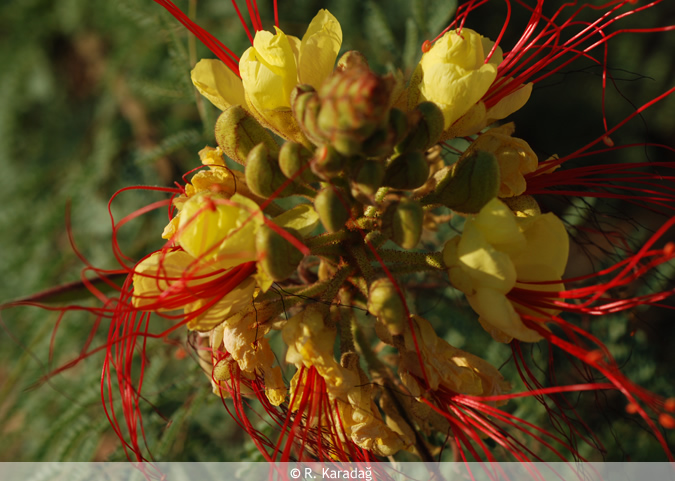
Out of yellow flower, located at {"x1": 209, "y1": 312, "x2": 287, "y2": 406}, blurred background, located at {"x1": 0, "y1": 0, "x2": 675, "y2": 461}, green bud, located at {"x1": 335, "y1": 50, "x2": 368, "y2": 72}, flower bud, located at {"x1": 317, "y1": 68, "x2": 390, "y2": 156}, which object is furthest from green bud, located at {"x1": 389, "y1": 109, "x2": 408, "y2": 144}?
blurred background, located at {"x1": 0, "y1": 0, "x2": 675, "y2": 461}

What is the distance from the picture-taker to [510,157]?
145 cm

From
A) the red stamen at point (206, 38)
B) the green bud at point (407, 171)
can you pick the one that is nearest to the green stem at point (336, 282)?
the green bud at point (407, 171)

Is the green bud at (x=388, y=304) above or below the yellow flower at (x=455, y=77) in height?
below

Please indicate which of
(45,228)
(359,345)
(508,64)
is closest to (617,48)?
(508,64)

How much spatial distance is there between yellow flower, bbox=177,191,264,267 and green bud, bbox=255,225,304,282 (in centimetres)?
3

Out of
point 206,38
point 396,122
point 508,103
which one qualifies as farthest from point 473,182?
point 206,38

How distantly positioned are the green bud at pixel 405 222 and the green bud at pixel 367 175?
2.7 inches

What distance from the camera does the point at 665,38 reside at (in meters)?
3.07

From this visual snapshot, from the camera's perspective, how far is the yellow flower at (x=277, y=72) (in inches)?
55.3

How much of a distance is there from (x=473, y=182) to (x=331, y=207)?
0.34 m

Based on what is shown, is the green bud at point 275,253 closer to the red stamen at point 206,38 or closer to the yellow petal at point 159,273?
the yellow petal at point 159,273

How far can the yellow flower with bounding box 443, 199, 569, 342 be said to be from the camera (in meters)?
1.23

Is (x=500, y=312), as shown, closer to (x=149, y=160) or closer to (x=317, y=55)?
(x=317, y=55)

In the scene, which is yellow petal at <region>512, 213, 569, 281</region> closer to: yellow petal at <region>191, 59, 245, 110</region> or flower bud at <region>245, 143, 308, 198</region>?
flower bud at <region>245, 143, 308, 198</region>
